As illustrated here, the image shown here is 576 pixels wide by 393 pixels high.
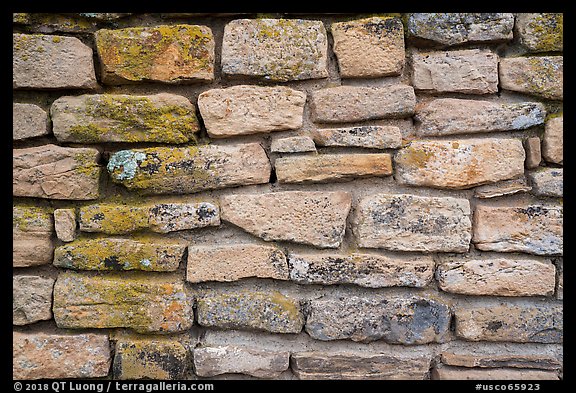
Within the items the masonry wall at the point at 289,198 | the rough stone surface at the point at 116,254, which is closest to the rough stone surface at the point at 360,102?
the masonry wall at the point at 289,198

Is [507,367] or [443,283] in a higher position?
[443,283]

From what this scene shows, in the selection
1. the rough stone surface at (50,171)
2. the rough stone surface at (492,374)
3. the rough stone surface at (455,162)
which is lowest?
the rough stone surface at (492,374)

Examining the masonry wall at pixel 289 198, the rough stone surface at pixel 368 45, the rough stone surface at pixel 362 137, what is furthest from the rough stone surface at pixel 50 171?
the rough stone surface at pixel 368 45

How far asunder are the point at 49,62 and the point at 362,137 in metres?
1.02

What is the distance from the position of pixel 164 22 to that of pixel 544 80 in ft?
4.14

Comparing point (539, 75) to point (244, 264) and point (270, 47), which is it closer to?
point (270, 47)

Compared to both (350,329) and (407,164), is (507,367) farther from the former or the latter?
(407,164)

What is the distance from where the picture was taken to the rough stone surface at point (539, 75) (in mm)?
1470

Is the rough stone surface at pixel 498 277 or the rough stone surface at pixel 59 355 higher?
the rough stone surface at pixel 498 277

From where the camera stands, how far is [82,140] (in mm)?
1434

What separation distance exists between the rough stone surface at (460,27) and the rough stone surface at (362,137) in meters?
0.33

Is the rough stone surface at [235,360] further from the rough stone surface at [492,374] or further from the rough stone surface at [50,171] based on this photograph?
the rough stone surface at [50,171]

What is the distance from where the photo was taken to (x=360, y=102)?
1.46 m

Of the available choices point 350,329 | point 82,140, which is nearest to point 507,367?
point 350,329
